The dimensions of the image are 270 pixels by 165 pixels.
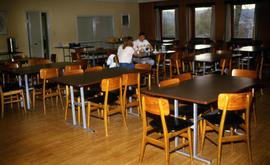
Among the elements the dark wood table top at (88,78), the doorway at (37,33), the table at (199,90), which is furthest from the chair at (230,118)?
the doorway at (37,33)

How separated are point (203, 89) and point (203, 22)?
8.66 meters

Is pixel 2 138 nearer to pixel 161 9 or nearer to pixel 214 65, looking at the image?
pixel 214 65

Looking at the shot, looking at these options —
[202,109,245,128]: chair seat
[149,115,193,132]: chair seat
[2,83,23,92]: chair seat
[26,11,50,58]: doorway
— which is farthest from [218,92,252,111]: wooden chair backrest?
[26,11,50,58]: doorway

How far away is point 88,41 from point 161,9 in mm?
3415

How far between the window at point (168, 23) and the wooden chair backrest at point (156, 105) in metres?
9.85

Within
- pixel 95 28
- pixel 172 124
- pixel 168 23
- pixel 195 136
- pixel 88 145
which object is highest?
pixel 168 23

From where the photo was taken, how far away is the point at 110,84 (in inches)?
162

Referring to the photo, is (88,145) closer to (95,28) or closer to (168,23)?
(95,28)

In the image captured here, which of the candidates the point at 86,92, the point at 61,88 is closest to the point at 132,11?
the point at 61,88

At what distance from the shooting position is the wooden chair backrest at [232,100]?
2.88 meters

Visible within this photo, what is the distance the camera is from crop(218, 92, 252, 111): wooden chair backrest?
9.46 feet

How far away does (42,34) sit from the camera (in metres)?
10.9

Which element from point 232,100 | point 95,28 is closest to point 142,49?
point 95,28

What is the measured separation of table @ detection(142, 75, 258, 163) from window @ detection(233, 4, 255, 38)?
6981 millimetres
